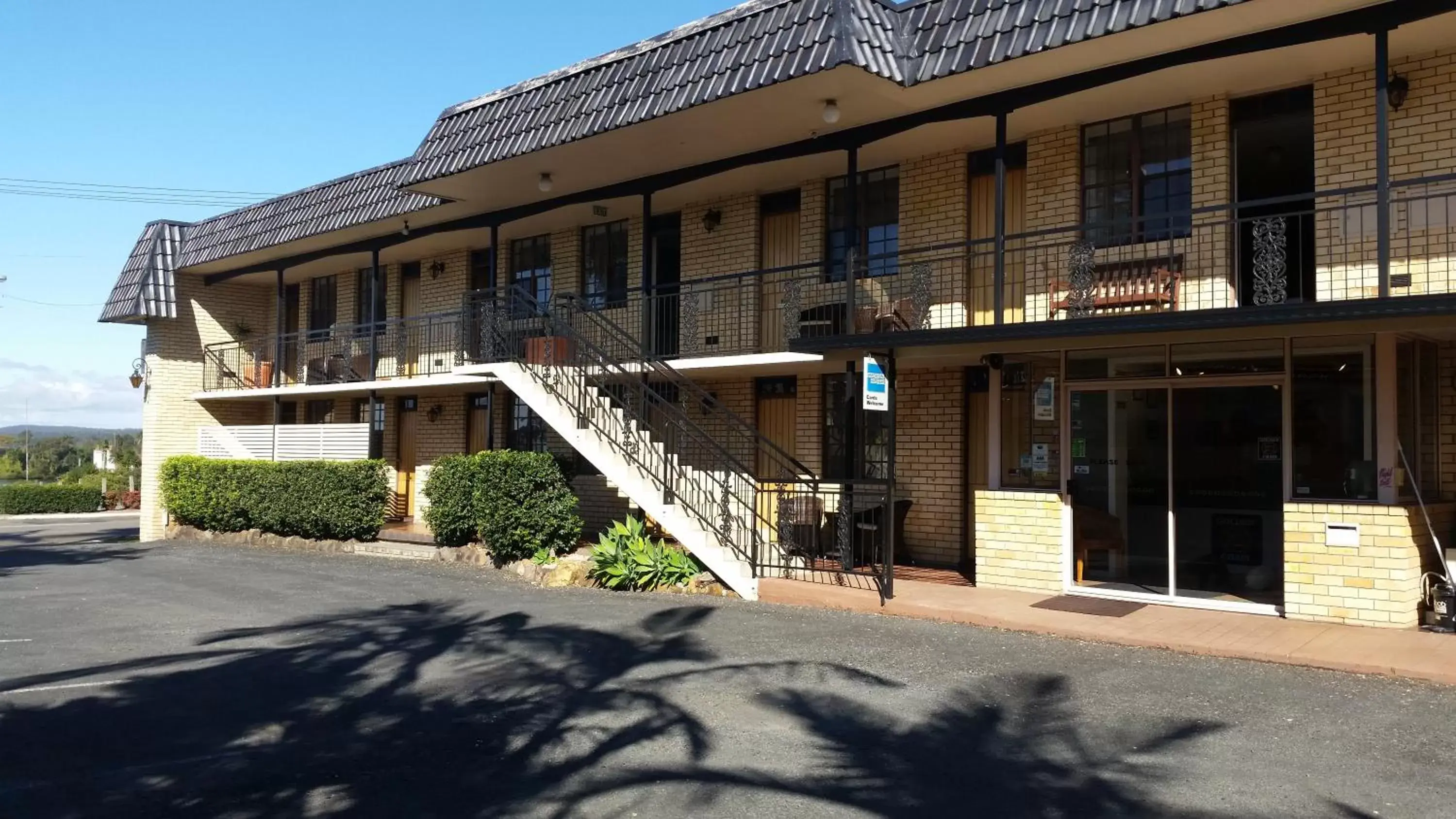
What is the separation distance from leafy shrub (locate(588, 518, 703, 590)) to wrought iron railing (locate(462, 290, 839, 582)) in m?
0.53

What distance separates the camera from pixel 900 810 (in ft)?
17.1

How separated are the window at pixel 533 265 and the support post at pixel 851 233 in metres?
6.56

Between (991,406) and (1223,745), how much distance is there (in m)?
6.09

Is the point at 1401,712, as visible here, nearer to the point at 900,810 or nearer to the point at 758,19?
the point at 900,810

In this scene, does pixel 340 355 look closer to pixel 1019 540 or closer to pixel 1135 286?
pixel 1019 540

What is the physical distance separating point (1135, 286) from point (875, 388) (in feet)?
9.69

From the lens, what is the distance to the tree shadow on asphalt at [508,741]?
5375mm

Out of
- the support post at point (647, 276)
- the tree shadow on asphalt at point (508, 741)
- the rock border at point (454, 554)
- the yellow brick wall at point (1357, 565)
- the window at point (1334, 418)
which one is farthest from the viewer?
the support post at point (647, 276)

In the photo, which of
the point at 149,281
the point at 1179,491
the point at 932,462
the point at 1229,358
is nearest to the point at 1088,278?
the point at 1229,358

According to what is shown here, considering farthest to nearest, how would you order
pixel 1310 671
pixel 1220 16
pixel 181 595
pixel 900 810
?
pixel 181 595
pixel 1220 16
pixel 1310 671
pixel 900 810

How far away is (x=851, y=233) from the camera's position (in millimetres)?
12203

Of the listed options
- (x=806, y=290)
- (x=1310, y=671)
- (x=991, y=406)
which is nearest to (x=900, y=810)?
(x=1310, y=671)

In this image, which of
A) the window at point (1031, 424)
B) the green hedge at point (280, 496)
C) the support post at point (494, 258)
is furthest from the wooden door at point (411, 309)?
the window at point (1031, 424)

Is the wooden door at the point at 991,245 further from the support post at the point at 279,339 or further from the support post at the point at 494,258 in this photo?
the support post at the point at 279,339
